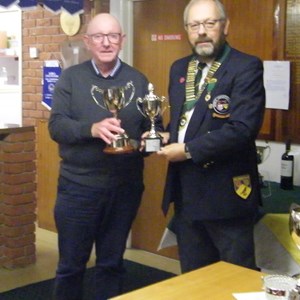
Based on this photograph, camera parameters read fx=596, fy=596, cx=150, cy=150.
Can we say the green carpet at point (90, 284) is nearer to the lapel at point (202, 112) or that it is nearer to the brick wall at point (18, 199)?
the brick wall at point (18, 199)

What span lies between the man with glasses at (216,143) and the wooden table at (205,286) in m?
0.63

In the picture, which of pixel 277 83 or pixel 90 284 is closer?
pixel 277 83

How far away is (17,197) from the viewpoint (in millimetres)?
4078

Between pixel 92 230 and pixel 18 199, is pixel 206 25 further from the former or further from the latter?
pixel 18 199

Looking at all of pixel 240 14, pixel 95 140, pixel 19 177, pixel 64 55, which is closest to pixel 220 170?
pixel 95 140

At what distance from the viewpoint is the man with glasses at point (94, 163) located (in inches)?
104

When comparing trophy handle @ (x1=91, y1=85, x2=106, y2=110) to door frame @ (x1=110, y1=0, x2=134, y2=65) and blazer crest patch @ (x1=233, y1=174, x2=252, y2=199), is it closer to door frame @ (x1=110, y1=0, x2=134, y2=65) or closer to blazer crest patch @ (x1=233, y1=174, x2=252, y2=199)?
blazer crest patch @ (x1=233, y1=174, x2=252, y2=199)

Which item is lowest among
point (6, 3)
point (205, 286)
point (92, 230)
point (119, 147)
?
point (92, 230)

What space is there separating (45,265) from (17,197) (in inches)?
21.5

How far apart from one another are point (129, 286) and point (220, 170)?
1743 mm

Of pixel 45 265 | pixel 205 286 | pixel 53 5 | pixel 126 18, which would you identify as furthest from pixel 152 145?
pixel 126 18

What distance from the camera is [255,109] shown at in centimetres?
225

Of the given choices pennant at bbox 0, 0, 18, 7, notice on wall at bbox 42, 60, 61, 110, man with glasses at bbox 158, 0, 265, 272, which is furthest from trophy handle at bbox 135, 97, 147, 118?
notice on wall at bbox 42, 60, 61, 110

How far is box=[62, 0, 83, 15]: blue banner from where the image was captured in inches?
158
